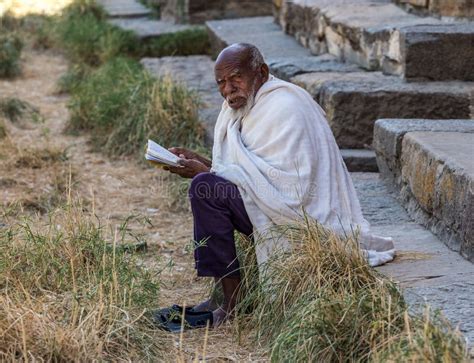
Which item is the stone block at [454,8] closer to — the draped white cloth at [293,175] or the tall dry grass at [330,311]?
the draped white cloth at [293,175]

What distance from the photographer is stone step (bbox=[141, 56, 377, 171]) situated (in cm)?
571

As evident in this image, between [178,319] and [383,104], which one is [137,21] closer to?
[383,104]

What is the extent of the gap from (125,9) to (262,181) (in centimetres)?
919

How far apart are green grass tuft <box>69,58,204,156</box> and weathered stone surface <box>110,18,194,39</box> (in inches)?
90.5

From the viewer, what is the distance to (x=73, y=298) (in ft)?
12.3

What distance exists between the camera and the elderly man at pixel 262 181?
4.06 m

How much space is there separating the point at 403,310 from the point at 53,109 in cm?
629

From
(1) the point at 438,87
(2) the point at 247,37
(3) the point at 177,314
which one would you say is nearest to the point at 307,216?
(3) the point at 177,314

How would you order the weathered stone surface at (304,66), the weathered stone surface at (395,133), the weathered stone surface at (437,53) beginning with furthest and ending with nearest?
1. the weathered stone surface at (304,66)
2. the weathered stone surface at (437,53)
3. the weathered stone surface at (395,133)

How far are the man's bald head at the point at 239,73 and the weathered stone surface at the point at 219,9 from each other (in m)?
6.84

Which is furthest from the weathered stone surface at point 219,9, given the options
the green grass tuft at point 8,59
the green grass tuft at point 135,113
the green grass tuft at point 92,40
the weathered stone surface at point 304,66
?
the weathered stone surface at point 304,66

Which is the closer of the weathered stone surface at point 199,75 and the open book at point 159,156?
the open book at point 159,156

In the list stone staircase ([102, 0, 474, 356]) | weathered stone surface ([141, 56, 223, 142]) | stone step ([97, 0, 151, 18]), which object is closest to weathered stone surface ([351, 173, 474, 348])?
stone staircase ([102, 0, 474, 356])

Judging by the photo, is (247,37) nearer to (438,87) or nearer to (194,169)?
(438,87)
